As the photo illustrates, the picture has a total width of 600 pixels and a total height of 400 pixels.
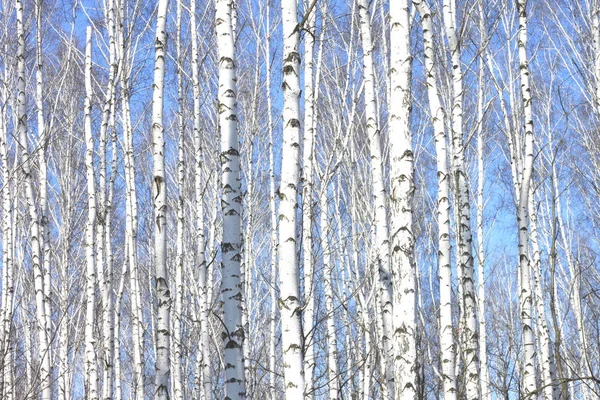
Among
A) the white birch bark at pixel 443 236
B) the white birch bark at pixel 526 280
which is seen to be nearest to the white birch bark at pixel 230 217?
the white birch bark at pixel 443 236

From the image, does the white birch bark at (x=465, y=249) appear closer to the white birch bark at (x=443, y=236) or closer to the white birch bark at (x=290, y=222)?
the white birch bark at (x=443, y=236)

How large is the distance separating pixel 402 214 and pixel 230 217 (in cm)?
104

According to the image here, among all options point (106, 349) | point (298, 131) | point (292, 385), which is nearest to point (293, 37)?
point (298, 131)

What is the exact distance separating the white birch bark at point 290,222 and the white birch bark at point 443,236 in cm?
155

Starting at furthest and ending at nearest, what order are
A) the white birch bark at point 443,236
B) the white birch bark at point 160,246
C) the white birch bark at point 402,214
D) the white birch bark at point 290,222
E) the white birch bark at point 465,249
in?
the white birch bark at point 465,249 < the white birch bark at point 160,246 < the white birch bark at point 443,236 < the white birch bark at point 402,214 < the white birch bark at point 290,222

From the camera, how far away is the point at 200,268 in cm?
690

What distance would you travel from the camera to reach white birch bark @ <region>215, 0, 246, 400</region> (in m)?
3.89

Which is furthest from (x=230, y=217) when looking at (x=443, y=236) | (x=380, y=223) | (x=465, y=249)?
(x=465, y=249)

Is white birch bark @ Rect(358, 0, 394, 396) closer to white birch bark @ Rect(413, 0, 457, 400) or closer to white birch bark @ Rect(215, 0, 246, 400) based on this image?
white birch bark @ Rect(413, 0, 457, 400)

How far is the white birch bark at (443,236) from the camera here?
4.51 meters

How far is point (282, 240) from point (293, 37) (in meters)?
1.08

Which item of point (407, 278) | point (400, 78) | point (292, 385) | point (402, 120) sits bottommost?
point (292, 385)

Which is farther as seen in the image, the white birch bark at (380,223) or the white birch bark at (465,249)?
the white birch bark at (380,223)

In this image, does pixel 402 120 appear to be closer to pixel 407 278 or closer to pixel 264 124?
Result: pixel 407 278
